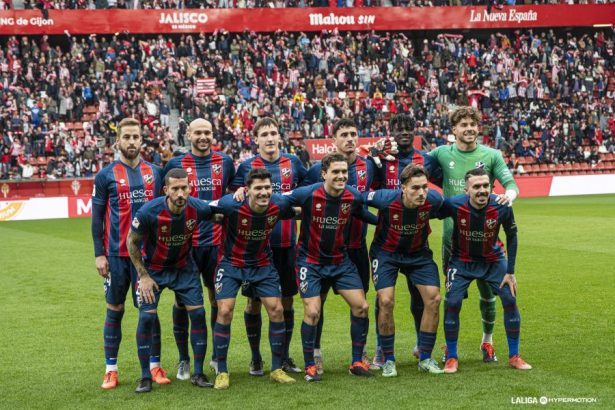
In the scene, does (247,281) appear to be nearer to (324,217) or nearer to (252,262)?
(252,262)

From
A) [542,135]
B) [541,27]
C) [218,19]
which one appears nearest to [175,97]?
[218,19]

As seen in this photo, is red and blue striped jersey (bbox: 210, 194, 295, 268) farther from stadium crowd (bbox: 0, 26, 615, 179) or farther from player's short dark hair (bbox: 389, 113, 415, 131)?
stadium crowd (bbox: 0, 26, 615, 179)

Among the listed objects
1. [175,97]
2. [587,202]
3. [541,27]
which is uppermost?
[541,27]

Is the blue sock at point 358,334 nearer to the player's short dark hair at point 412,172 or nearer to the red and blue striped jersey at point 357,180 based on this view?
the red and blue striped jersey at point 357,180

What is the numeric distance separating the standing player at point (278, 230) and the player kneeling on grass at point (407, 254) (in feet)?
2.75

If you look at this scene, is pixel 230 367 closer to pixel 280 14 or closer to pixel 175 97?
pixel 175 97

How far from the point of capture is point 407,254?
8320 millimetres

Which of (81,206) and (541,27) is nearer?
(81,206)

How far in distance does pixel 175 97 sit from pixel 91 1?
7.10 metres

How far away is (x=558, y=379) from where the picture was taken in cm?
748

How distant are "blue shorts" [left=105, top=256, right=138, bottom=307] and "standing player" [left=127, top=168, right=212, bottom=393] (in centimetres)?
26

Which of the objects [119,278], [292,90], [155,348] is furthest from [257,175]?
[292,90]

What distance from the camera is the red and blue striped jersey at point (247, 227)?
7934 millimetres

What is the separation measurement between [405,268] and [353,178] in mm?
1036
